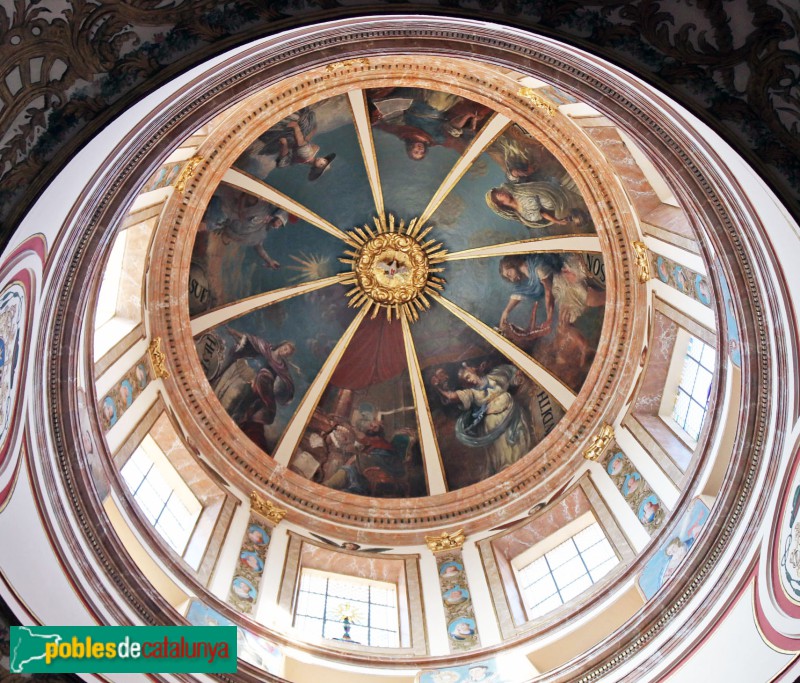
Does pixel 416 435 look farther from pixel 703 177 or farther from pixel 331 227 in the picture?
pixel 703 177

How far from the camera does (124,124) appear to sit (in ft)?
26.9

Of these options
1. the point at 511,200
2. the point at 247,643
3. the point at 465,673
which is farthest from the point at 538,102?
the point at 247,643

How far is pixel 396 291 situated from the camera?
22.2 meters

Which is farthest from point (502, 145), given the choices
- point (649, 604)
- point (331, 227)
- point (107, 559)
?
point (107, 559)

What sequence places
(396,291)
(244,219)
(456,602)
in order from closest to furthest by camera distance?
(456,602) < (244,219) < (396,291)

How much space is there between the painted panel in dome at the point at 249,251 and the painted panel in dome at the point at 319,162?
0.57m

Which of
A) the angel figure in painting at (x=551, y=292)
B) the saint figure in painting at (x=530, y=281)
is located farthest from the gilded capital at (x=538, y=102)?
the saint figure in painting at (x=530, y=281)

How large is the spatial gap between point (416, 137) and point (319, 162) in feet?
7.37

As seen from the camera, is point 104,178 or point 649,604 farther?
point 649,604

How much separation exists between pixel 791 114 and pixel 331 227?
15407 mm

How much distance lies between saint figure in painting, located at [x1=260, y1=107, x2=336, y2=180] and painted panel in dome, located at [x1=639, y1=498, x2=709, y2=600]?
10.8 m

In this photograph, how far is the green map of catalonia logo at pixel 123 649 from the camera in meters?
8.66

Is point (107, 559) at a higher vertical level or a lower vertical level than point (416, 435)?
lower

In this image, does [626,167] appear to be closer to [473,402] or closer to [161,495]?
[473,402]
